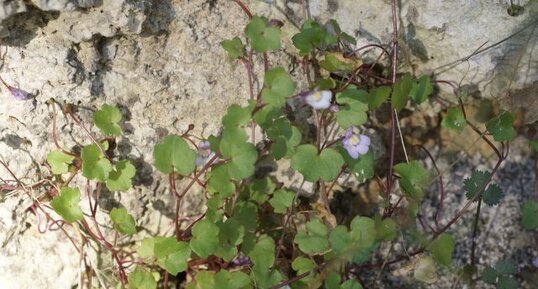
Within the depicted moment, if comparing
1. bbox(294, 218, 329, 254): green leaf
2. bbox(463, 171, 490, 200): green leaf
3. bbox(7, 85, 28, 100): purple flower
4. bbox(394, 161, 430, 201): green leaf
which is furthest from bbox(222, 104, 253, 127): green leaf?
bbox(463, 171, 490, 200): green leaf

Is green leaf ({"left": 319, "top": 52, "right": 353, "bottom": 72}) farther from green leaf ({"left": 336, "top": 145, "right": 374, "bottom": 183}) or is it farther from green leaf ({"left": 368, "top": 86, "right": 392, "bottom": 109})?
green leaf ({"left": 336, "top": 145, "right": 374, "bottom": 183})

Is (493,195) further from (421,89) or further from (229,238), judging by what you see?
(229,238)

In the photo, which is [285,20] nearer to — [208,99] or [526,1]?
[208,99]

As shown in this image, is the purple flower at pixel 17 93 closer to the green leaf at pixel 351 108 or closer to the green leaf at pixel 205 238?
the green leaf at pixel 205 238

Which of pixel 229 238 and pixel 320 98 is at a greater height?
pixel 320 98

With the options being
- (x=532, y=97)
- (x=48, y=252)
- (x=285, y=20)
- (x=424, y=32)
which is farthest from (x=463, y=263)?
(x=48, y=252)

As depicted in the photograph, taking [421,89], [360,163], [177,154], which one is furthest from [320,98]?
[177,154]

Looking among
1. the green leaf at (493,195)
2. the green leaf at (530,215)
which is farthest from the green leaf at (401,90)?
the green leaf at (530,215)
